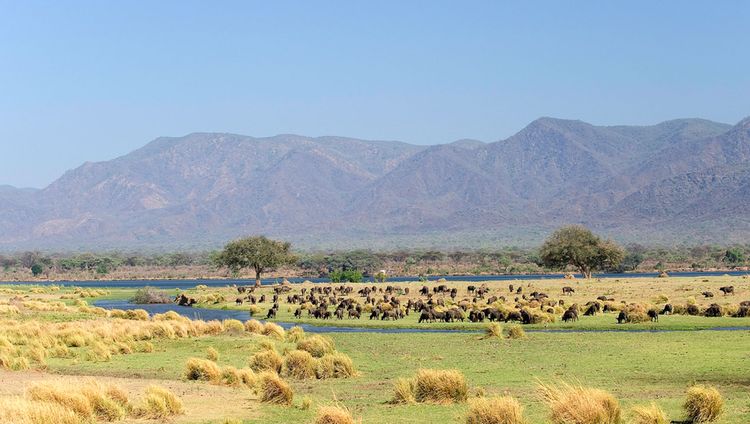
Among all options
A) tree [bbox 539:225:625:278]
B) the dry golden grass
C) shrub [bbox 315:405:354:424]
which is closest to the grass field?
the dry golden grass

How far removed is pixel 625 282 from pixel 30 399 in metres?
65.0

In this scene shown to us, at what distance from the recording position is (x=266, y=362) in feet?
98.9

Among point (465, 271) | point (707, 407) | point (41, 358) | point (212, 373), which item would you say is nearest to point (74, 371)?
point (41, 358)

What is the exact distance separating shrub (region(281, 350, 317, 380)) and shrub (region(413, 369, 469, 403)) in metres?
7.10

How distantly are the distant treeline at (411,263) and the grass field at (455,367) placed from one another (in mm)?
88460

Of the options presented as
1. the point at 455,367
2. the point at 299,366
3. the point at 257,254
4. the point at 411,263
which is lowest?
the point at 455,367

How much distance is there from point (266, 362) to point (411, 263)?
436 feet

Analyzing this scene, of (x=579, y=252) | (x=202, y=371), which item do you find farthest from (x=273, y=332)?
(x=579, y=252)

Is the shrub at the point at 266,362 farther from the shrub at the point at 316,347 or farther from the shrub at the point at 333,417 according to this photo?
the shrub at the point at 333,417

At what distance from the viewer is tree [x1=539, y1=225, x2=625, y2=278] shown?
9519 cm

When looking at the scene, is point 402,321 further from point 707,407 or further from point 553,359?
point 707,407

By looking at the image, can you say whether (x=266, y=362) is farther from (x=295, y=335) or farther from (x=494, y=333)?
(x=494, y=333)

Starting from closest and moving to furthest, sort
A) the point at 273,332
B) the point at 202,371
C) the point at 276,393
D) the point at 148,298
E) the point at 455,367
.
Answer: the point at 276,393
the point at 202,371
the point at 455,367
the point at 273,332
the point at 148,298

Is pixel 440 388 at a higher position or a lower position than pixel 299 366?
higher
